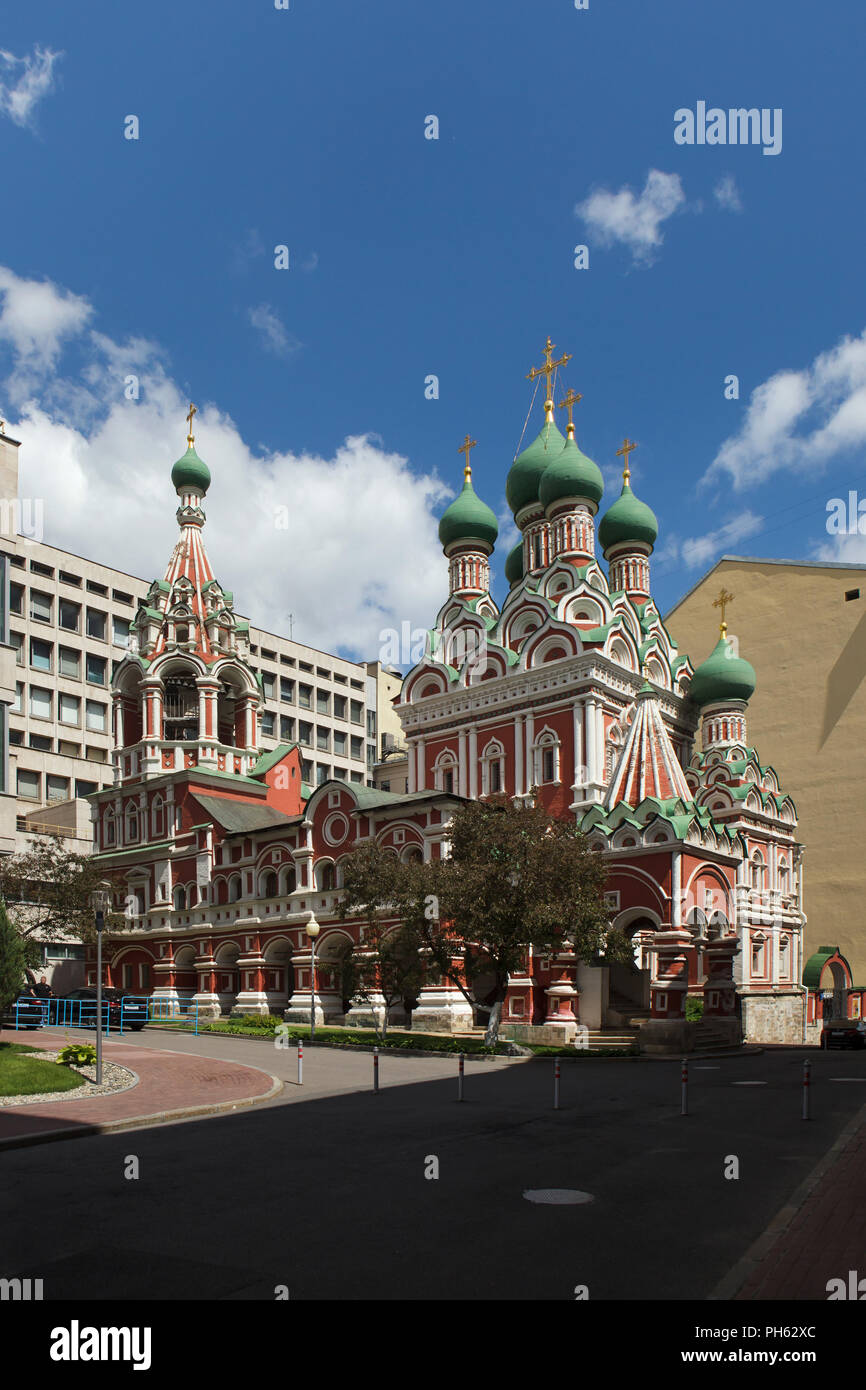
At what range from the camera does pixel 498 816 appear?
31406 millimetres

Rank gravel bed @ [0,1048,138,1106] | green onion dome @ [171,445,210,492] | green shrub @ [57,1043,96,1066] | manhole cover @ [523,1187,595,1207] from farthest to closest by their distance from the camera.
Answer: green onion dome @ [171,445,210,492]
green shrub @ [57,1043,96,1066]
gravel bed @ [0,1048,138,1106]
manhole cover @ [523,1187,595,1207]

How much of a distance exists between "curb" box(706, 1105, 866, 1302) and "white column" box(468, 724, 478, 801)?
33040 millimetres

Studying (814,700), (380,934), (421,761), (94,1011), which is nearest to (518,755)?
(421,761)

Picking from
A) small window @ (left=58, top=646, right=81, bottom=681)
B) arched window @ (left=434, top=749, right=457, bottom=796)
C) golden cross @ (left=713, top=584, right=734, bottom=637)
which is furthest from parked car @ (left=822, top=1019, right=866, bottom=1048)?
small window @ (left=58, top=646, right=81, bottom=681)

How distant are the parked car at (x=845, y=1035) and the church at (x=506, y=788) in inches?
173

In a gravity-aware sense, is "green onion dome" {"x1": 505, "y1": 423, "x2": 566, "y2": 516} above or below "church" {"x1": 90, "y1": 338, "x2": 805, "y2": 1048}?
above

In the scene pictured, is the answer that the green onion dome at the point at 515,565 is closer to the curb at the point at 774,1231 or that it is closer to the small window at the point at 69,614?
the small window at the point at 69,614

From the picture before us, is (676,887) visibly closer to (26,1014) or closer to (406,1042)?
(406,1042)

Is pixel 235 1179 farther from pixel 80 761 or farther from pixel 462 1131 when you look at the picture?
pixel 80 761

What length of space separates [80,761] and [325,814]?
92.1 ft

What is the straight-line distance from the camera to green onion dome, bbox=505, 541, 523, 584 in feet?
187

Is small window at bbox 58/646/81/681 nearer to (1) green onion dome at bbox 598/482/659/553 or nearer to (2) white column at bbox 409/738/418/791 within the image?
(2) white column at bbox 409/738/418/791

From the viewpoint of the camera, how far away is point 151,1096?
59.0ft
